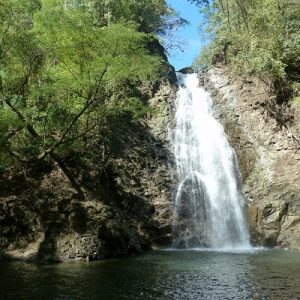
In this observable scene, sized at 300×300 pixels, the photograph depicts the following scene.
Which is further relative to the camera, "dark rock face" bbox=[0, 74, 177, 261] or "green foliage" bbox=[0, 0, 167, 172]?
"dark rock face" bbox=[0, 74, 177, 261]

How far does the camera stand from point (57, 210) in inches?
659

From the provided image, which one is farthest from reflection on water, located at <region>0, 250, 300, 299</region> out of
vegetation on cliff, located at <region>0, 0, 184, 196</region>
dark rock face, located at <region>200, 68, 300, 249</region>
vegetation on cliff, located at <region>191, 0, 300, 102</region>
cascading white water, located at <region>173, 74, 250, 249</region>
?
vegetation on cliff, located at <region>191, 0, 300, 102</region>

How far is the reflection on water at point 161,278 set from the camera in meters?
9.97

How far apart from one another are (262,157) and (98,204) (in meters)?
9.55

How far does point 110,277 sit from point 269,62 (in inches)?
651

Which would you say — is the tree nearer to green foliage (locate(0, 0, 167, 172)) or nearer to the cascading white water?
green foliage (locate(0, 0, 167, 172))

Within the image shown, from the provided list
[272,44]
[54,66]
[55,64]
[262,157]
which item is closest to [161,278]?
[54,66]

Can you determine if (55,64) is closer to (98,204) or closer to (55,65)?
(55,65)

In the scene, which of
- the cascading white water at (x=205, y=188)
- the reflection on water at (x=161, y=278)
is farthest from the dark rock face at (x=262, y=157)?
the reflection on water at (x=161, y=278)

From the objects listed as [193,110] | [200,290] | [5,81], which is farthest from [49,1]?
[193,110]

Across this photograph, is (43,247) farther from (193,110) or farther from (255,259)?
(193,110)

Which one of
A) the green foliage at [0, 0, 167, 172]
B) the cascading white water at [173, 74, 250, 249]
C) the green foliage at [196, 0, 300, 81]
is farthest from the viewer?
the green foliage at [196, 0, 300, 81]

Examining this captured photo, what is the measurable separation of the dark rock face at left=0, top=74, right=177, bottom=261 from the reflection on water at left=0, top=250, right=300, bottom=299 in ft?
3.72

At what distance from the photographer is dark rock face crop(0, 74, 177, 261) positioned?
15.8 meters
